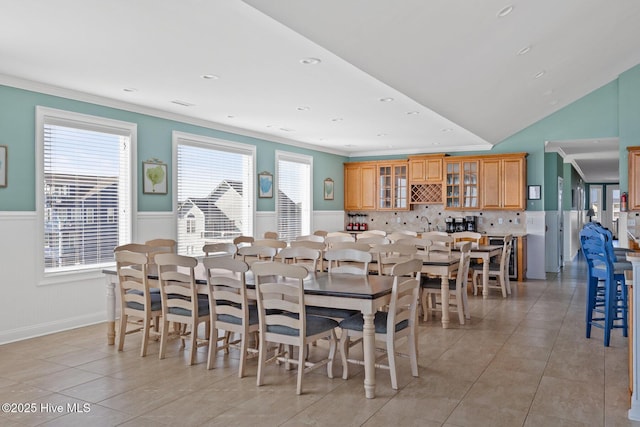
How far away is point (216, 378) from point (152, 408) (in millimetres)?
644

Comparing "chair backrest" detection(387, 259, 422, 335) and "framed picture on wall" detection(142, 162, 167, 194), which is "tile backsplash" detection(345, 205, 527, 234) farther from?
"chair backrest" detection(387, 259, 422, 335)

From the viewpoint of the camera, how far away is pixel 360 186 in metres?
10.8

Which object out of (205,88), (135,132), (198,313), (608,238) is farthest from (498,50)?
(135,132)

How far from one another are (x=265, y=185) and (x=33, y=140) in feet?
13.0

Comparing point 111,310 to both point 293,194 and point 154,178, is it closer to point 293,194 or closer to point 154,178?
point 154,178

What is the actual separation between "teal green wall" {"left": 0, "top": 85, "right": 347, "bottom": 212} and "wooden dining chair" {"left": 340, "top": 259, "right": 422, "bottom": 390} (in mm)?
3600

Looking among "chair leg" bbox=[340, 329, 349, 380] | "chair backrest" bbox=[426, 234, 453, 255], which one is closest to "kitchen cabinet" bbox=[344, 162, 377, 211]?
"chair backrest" bbox=[426, 234, 453, 255]

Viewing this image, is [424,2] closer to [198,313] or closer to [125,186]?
[198,313]

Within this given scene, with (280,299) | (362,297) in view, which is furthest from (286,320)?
(362,297)

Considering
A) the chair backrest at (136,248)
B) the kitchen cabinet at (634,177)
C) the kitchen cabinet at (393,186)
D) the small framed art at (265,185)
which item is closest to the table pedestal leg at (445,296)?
the chair backrest at (136,248)

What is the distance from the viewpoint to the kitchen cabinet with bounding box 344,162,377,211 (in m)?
10.7

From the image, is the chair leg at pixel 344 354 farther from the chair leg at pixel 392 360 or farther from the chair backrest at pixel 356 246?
the chair backrest at pixel 356 246

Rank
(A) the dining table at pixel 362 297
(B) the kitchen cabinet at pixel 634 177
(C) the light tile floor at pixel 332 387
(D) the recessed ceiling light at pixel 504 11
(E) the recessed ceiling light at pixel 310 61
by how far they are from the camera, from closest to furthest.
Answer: (C) the light tile floor at pixel 332 387 < (A) the dining table at pixel 362 297 < (D) the recessed ceiling light at pixel 504 11 < (E) the recessed ceiling light at pixel 310 61 < (B) the kitchen cabinet at pixel 634 177

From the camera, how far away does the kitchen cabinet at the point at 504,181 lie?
8984mm
